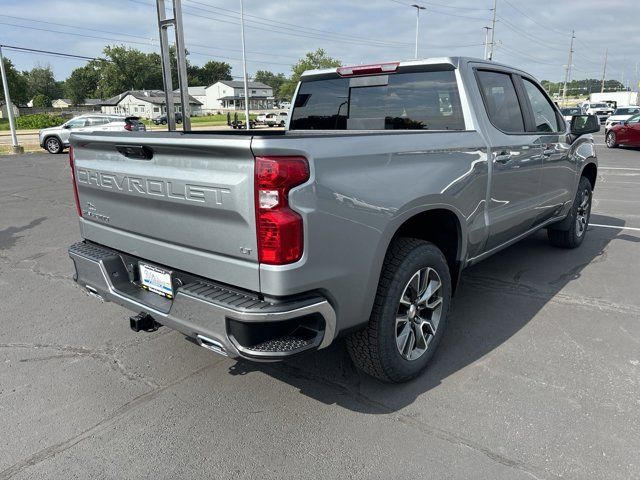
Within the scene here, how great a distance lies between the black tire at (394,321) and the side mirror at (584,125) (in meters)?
2.89

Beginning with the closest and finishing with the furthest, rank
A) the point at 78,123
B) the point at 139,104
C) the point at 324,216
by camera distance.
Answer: the point at 324,216
the point at 78,123
the point at 139,104

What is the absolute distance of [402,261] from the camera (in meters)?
2.80

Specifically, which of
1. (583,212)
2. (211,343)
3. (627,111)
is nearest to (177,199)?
(211,343)

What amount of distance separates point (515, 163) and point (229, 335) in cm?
278

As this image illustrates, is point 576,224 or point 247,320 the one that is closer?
point 247,320

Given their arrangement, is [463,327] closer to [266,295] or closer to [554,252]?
[266,295]

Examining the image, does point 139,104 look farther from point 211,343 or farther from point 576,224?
point 211,343

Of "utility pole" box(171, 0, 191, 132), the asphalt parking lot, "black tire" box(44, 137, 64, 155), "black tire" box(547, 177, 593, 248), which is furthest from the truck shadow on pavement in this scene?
"black tire" box(44, 137, 64, 155)

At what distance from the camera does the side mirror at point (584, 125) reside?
16.2 ft

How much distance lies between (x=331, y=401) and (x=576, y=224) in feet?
13.7

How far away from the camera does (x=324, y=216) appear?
2252 mm

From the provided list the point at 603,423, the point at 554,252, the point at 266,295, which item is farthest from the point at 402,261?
the point at 554,252

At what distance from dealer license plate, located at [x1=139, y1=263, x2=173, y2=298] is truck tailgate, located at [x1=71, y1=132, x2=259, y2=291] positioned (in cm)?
6

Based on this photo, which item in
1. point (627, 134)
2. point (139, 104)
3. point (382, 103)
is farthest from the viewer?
point (139, 104)
